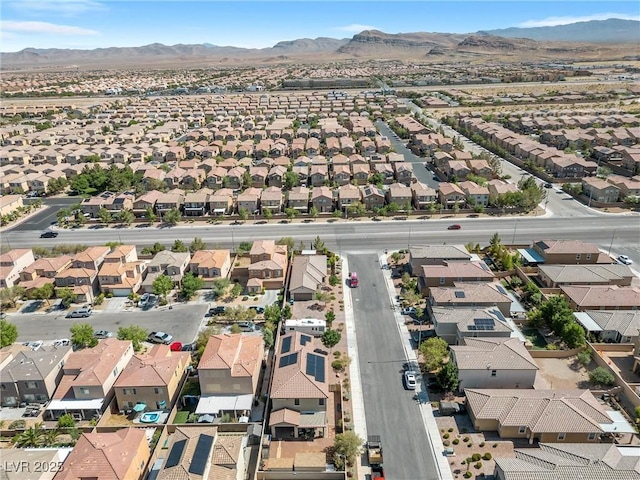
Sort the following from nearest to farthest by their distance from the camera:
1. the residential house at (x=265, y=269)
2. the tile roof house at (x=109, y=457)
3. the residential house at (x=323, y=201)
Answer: the tile roof house at (x=109, y=457)
the residential house at (x=265, y=269)
the residential house at (x=323, y=201)

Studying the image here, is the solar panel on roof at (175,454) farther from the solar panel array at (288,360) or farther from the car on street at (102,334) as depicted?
the car on street at (102,334)

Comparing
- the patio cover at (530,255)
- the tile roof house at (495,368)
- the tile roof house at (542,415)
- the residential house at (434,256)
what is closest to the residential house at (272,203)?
the residential house at (434,256)

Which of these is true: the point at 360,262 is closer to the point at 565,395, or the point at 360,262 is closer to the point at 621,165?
the point at 565,395

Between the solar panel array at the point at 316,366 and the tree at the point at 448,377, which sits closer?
the solar panel array at the point at 316,366

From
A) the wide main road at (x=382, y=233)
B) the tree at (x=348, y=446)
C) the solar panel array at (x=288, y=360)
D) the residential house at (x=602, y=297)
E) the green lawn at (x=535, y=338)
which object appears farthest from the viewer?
the wide main road at (x=382, y=233)

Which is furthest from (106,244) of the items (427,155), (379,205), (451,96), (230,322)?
(451,96)

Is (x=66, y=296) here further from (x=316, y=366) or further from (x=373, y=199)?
(x=373, y=199)
